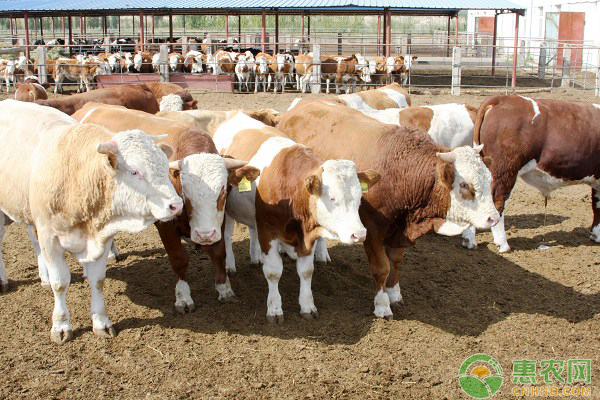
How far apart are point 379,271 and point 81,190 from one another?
2.43 meters

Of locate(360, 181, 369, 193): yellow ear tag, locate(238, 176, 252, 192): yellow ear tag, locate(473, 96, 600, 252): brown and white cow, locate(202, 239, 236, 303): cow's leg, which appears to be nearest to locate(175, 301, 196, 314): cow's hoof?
locate(202, 239, 236, 303): cow's leg

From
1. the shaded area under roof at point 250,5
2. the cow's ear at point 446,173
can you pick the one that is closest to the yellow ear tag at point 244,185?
the cow's ear at point 446,173

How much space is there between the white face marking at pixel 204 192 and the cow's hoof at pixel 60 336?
118cm

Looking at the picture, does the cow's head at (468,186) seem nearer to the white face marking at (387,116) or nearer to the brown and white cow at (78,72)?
the white face marking at (387,116)

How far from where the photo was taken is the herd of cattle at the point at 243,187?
4.61 metres

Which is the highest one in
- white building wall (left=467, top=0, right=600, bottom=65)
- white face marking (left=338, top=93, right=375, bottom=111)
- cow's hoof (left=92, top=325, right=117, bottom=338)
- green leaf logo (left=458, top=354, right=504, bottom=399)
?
white building wall (left=467, top=0, right=600, bottom=65)

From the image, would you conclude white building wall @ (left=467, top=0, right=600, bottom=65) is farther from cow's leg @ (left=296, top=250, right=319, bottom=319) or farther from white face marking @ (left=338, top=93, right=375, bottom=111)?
cow's leg @ (left=296, top=250, right=319, bottom=319)

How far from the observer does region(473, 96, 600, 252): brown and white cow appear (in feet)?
23.5

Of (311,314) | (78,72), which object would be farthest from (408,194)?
(78,72)

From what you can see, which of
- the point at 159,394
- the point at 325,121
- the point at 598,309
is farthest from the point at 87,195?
the point at 598,309

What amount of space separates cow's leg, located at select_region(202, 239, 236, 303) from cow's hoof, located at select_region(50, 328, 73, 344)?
1259mm

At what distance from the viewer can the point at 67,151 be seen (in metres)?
4.77

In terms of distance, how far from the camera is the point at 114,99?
9.55 m

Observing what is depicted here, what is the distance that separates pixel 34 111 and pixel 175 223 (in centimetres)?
151
